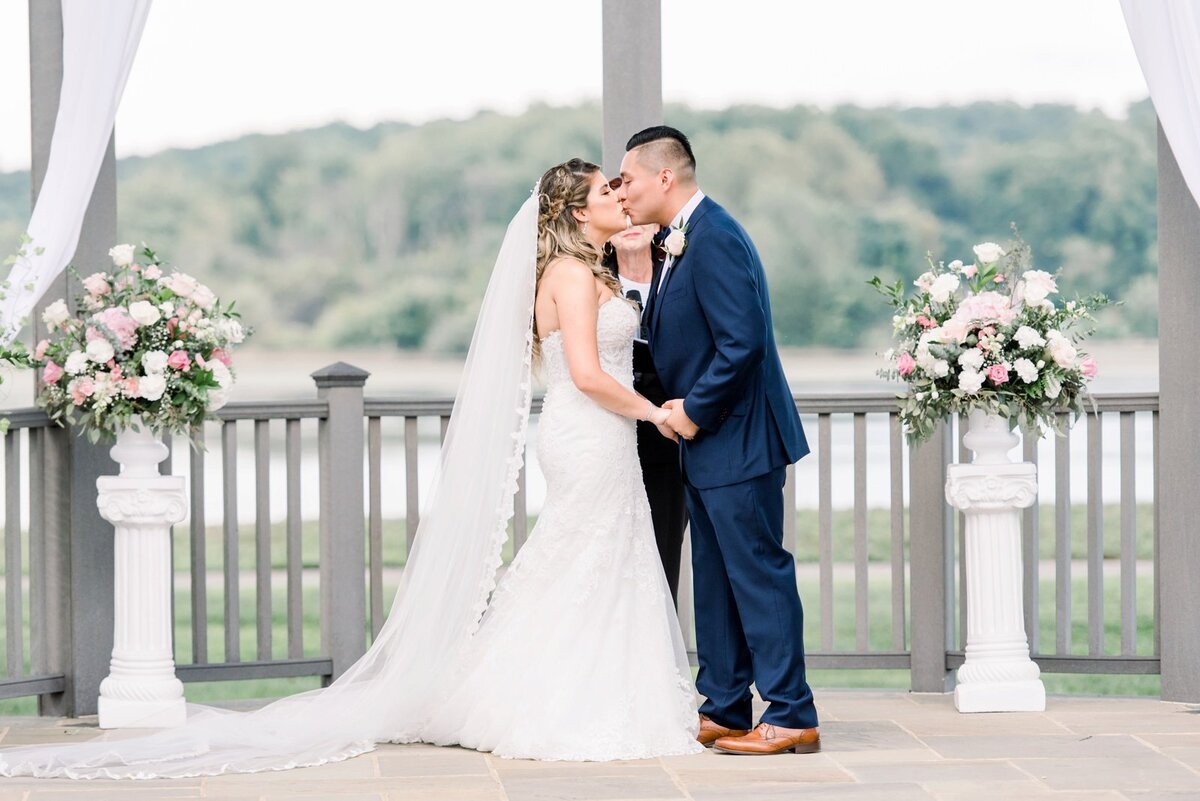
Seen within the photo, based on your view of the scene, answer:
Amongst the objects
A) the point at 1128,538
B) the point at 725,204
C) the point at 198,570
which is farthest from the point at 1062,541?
the point at 725,204

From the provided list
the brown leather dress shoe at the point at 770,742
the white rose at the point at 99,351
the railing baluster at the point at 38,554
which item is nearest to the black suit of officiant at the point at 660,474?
the brown leather dress shoe at the point at 770,742

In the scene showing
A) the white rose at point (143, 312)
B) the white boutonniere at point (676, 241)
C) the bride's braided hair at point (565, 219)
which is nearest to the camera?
the white boutonniere at point (676, 241)

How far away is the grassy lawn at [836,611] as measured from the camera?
8.19 metres

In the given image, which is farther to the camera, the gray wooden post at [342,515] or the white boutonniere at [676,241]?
the gray wooden post at [342,515]

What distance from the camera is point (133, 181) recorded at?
75.4 ft

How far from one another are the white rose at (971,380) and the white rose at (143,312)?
251 centimetres

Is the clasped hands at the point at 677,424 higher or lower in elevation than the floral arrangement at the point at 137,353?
lower

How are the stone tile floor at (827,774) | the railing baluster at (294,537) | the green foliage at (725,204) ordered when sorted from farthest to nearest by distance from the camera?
the green foliage at (725,204)
the railing baluster at (294,537)
the stone tile floor at (827,774)

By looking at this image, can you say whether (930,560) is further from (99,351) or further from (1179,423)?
(99,351)

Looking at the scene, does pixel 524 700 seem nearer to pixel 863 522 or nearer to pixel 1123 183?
pixel 863 522

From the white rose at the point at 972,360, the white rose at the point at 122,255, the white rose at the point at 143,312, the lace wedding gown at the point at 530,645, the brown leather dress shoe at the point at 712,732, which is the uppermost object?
the white rose at the point at 122,255

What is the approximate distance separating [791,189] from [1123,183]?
16.6ft

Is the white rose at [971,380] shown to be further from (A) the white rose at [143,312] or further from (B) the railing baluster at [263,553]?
(A) the white rose at [143,312]

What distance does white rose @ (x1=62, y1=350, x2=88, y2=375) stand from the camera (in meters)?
4.38
